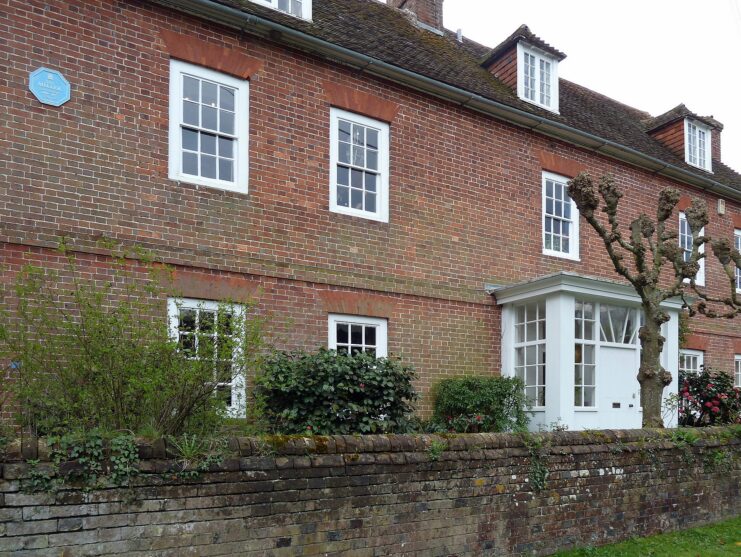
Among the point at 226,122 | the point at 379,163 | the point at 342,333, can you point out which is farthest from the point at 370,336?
the point at 226,122

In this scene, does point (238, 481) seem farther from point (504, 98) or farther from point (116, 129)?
point (504, 98)

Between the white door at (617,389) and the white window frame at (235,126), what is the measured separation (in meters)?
7.37

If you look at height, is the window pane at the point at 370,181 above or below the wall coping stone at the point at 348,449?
above

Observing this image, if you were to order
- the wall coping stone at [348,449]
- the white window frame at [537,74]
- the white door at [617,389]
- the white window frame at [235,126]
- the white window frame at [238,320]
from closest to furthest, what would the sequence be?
1. the wall coping stone at [348,449]
2. the white window frame at [238,320]
3. the white window frame at [235,126]
4. the white door at [617,389]
5. the white window frame at [537,74]

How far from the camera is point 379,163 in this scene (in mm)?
11875

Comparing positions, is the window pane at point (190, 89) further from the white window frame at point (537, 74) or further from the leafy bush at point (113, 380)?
the white window frame at point (537, 74)

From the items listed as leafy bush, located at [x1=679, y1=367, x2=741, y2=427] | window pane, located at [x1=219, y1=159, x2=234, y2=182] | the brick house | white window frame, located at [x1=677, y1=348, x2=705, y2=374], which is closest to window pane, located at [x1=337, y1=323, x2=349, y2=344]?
the brick house

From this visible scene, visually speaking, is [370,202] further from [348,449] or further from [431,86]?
[348,449]

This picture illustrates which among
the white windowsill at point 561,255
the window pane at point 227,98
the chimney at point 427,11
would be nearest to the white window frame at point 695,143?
the white windowsill at point 561,255

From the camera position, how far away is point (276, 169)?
418 inches

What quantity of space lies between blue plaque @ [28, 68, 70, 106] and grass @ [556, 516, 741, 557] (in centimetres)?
842

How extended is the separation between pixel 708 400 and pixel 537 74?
8064mm

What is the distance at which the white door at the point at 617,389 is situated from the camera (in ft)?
41.2

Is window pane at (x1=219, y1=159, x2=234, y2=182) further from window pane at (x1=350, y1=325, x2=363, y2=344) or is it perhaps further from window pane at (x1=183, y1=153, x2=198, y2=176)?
window pane at (x1=350, y1=325, x2=363, y2=344)
